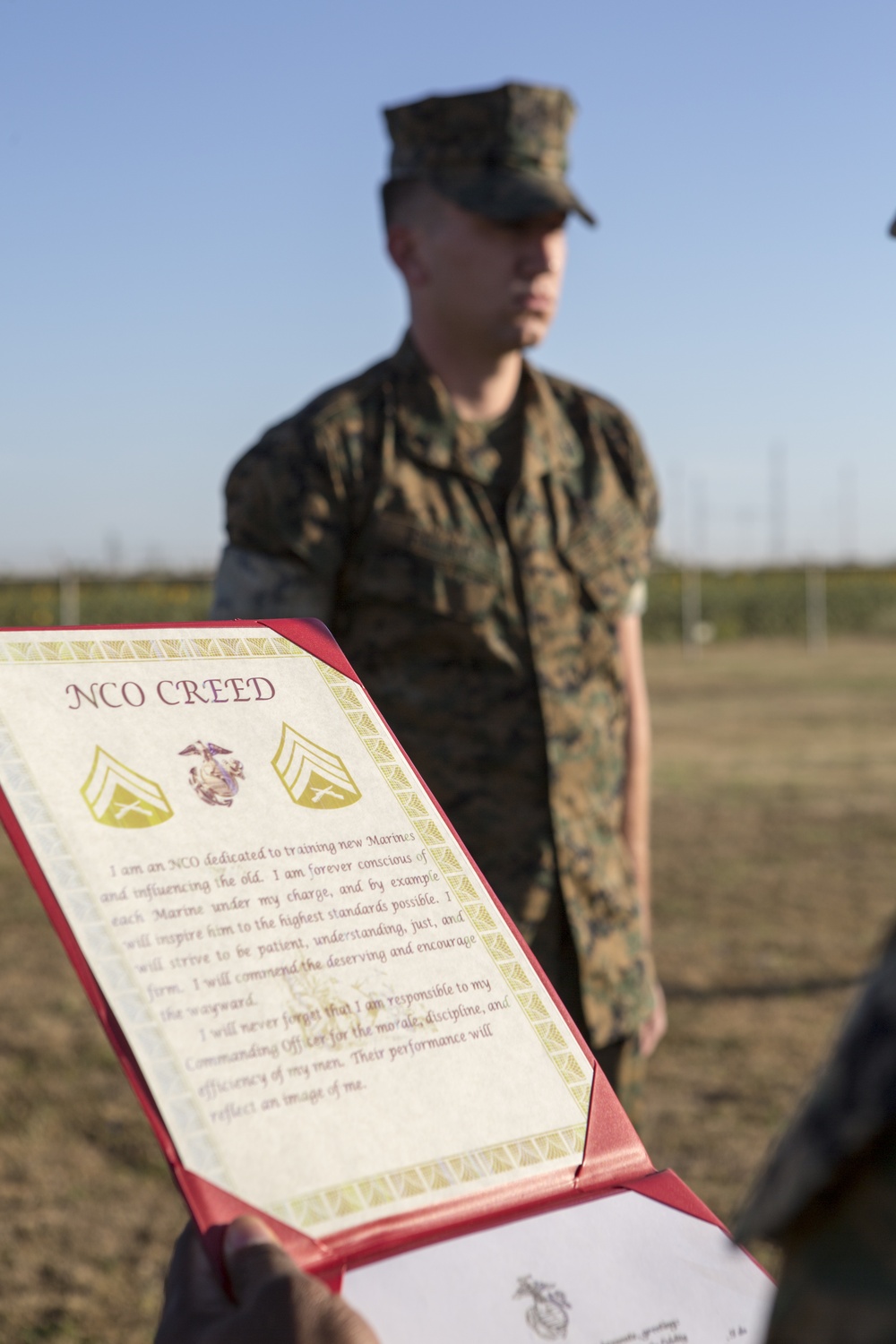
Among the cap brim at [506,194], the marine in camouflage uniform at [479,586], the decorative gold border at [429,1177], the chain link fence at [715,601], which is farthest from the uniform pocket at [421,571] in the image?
the chain link fence at [715,601]

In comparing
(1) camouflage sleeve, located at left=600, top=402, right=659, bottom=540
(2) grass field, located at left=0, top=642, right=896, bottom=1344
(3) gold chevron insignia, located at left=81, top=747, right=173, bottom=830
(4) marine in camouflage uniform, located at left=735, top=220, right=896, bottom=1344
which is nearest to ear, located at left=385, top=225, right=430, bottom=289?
(1) camouflage sleeve, located at left=600, top=402, right=659, bottom=540

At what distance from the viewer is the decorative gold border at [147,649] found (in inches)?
41.8

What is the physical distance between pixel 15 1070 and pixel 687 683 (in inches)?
710

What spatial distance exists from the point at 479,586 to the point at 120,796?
1.49 meters

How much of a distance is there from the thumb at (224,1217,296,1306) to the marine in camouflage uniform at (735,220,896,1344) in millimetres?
379

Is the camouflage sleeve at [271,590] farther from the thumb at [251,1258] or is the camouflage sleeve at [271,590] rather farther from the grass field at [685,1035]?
the grass field at [685,1035]

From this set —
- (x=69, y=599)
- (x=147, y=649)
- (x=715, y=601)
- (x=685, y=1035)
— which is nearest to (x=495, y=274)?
(x=147, y=649)

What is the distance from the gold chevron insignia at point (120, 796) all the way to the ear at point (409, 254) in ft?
5.61

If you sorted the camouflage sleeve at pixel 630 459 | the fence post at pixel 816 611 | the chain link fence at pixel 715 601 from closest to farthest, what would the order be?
the camouflage sleeve at pixel 630 459
the chain link fence at pixel 715 601
the fence post at pixel 816 611

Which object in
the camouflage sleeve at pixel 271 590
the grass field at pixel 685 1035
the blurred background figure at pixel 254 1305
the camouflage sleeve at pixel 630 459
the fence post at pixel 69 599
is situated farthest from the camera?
the fence post at pixel 69 599

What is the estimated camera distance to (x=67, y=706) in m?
1.03

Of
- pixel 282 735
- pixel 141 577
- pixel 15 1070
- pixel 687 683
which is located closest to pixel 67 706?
pixel 282 735

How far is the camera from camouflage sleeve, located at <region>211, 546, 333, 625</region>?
7.65 ft

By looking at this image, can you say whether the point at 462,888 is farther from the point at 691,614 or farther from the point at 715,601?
the point at 715,601
